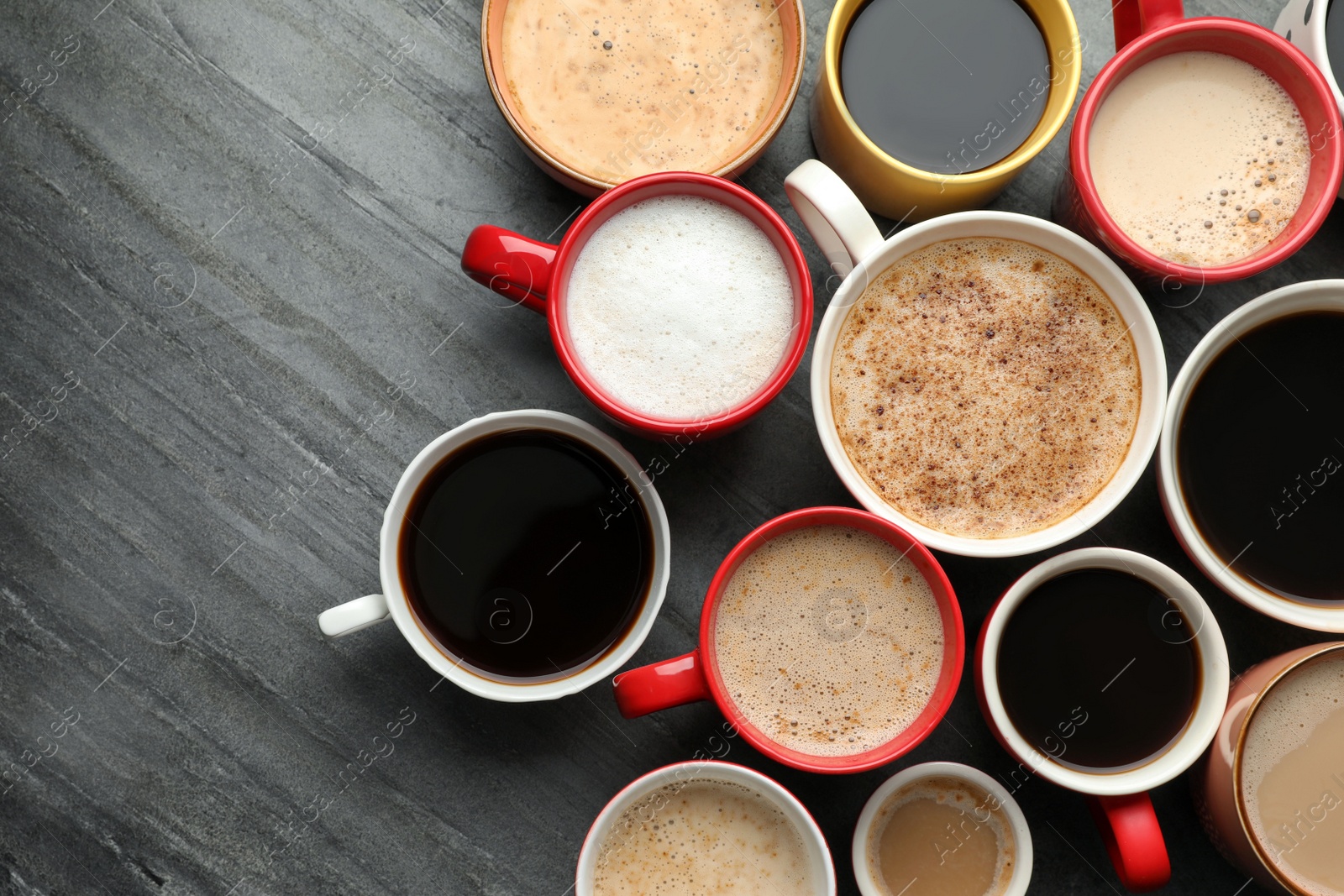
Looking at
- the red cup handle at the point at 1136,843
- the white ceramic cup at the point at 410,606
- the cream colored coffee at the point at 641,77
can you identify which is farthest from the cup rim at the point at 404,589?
the red cup handle at the point at 1136,843

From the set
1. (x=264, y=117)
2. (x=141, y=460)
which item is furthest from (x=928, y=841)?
(x=264, y=117)

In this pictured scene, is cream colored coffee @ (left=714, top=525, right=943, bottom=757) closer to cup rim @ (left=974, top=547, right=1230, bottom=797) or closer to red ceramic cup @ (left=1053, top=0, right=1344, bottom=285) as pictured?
cup rim @ (left=974, top=547, right=1230, bottom=797)

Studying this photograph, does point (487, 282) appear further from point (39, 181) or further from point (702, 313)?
point (39, 181)

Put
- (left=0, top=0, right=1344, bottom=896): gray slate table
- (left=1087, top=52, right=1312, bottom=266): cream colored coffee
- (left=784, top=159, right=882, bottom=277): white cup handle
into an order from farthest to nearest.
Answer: (left=0, top=0, right=1344, bottom=896): gray slate table
(left=1087, top=52, right=1312, bottom=266): cream colored coffee
(left=784, top=159, right=882, bottom=277): white cup handle

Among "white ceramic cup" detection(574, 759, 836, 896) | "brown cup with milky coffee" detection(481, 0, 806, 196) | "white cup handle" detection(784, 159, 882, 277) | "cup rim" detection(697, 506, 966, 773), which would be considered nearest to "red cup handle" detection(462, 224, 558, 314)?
"brown cup with milky coffee" detection(481, 0, 806, 196)

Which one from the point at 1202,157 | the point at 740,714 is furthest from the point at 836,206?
the point at 740,714
